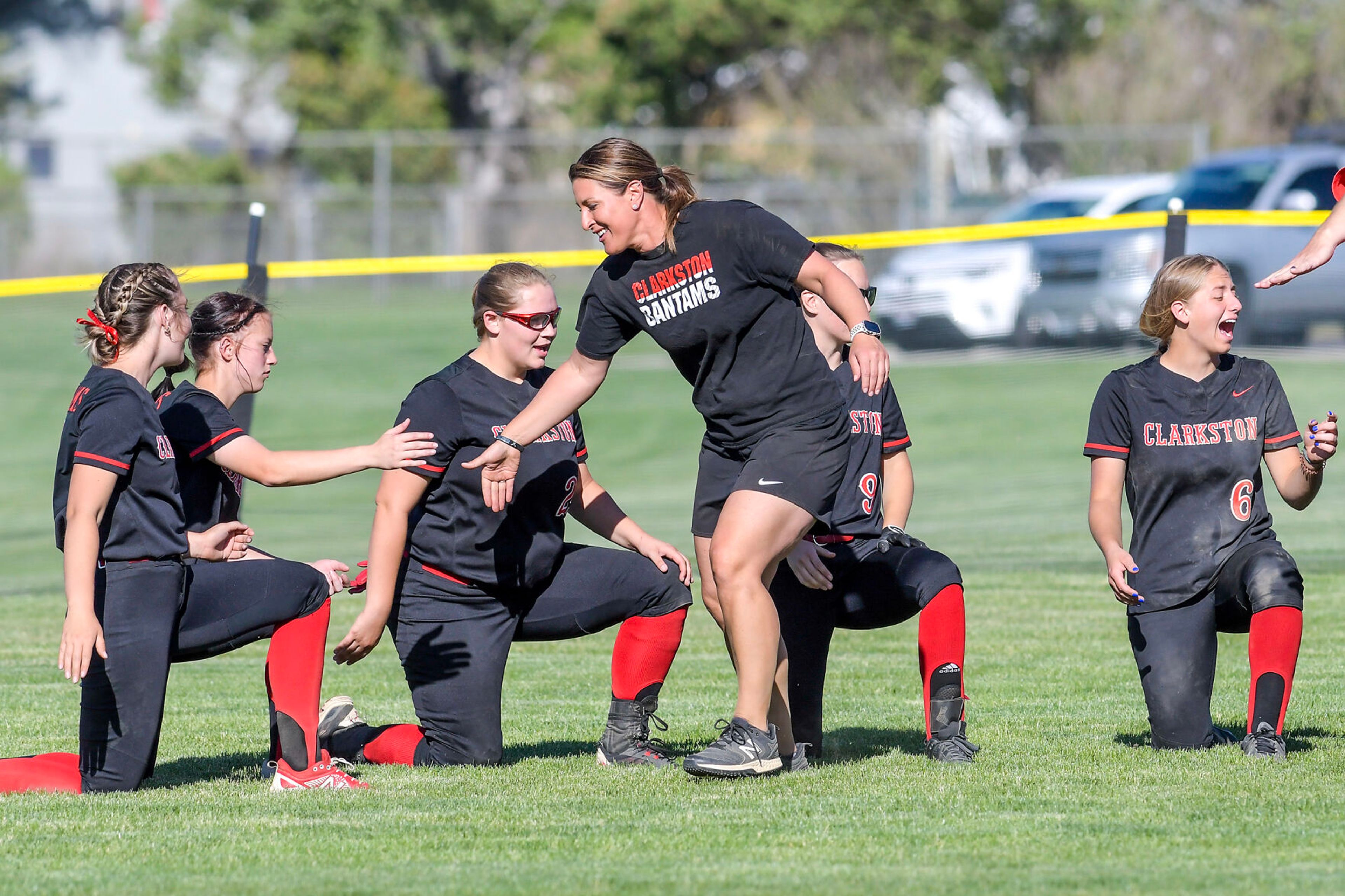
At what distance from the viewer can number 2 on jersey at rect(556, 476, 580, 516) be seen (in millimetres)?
5645

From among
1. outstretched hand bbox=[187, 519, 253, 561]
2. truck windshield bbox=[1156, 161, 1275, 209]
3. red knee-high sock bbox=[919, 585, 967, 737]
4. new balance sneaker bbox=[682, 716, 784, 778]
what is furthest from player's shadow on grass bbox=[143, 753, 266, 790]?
truck windshield bbox=[1156, 161, 1275, 209]

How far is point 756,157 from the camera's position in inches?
1229

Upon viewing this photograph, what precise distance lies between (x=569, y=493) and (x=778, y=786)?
1245 mm

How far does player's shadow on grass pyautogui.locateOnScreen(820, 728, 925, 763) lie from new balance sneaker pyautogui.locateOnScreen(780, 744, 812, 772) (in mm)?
140

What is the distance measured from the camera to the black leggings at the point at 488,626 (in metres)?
5.53

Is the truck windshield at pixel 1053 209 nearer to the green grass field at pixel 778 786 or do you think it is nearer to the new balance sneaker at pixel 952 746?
the green grass field at pixel 778 786

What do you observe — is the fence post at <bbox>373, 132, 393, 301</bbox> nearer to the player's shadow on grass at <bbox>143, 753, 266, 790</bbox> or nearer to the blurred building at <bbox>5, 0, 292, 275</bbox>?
the blurred building at <bbox>5, 0, 292, 275</bbox>

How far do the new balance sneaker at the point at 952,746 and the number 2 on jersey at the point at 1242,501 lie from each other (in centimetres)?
110

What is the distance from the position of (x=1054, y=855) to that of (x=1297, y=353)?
10824mm

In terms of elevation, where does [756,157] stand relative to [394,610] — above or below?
above

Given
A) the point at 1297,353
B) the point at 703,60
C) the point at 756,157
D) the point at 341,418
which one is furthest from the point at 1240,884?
the point at 703,60

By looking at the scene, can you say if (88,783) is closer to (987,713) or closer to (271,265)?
(987,713)

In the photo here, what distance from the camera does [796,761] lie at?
527cm

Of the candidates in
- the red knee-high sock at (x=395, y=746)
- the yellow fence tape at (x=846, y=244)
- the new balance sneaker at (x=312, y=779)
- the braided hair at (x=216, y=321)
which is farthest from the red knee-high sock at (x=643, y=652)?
the yellow fence tape at (x=846, y=244)
